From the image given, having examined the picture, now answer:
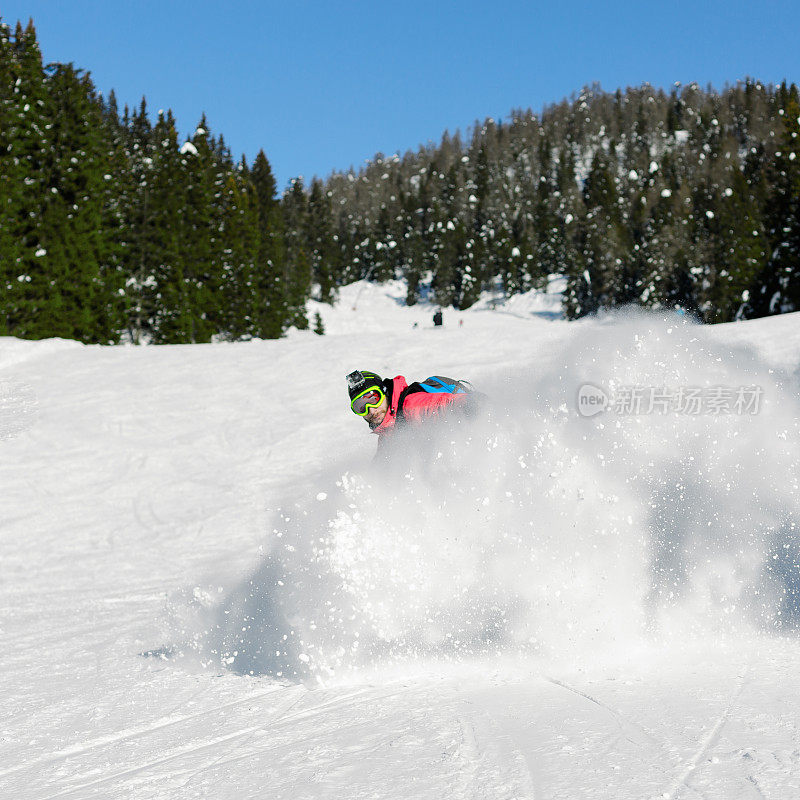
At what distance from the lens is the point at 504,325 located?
21.8 m

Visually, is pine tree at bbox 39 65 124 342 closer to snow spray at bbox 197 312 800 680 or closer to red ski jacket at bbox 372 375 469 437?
red ski jacket at bbox 372 375 469 437

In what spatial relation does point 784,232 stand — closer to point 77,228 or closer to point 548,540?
point 77,228

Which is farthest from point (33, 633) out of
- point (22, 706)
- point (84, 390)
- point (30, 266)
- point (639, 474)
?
point (30, 266)

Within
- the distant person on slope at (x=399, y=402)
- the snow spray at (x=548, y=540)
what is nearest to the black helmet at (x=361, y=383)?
the distant person on slope at (x=399, y=402)

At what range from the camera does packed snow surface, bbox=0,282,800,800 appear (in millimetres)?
3332

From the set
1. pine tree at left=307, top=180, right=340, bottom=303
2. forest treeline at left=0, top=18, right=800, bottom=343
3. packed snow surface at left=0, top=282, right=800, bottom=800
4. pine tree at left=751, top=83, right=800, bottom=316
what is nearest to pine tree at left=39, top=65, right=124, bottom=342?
forest treeline at left=0, top=18, right=800, bottom=343

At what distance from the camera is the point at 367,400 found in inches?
217

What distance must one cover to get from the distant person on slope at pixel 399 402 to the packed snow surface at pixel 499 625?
0.48 feet

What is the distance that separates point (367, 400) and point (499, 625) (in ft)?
5.66

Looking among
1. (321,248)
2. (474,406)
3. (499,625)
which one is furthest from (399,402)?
(321,248)

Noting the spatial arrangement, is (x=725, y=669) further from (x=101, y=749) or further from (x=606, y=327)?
(x=101, y=749)

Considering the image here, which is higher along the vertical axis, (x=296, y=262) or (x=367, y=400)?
(x=296, y=262)

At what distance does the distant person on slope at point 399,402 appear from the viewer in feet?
18.1

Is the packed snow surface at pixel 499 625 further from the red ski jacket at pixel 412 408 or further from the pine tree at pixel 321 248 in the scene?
the pine tree at pixel 321 248
